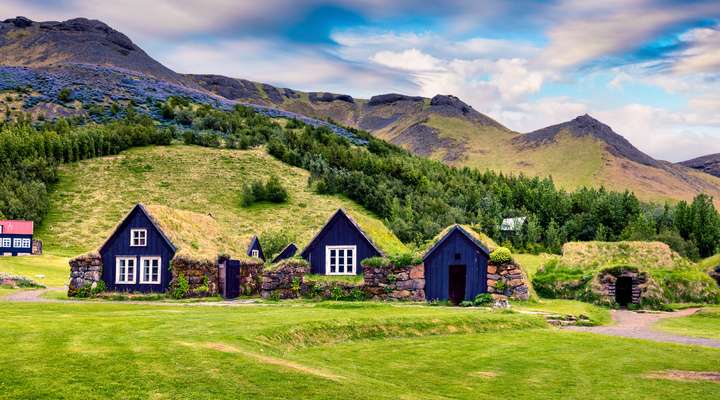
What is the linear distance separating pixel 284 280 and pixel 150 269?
10.4 meters

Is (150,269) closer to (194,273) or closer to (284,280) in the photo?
(194,273)

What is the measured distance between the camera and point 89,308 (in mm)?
35656

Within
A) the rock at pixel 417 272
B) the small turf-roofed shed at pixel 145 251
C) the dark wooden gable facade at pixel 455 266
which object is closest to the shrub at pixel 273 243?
the small turf-roofed shed at pixel 145 251

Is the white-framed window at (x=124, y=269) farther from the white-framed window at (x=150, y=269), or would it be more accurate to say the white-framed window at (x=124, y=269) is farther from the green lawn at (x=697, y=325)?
the green lawn at (x=697, y=325)

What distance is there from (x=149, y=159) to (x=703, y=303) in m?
94.1

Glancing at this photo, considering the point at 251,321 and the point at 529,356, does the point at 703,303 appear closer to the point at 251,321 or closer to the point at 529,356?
the point at 529,356

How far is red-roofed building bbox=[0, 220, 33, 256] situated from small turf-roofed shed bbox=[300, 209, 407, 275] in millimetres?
51396

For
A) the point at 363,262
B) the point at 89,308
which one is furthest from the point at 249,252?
the point at 89,308

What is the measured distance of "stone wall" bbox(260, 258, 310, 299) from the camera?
44438 mm

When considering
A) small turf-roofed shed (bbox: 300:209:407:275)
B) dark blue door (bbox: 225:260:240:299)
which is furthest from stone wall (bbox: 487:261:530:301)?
dark blue door (bbox: 225:260:240:299)

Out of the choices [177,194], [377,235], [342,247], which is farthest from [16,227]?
[377,235]

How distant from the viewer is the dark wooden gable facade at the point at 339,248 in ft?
152

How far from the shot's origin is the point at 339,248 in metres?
46.7

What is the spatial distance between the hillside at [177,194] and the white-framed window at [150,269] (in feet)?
118
